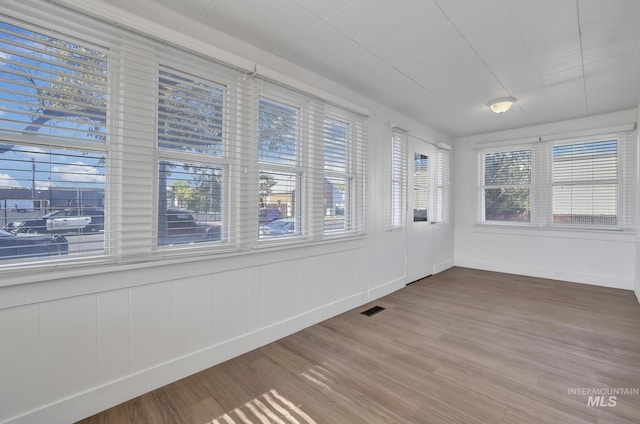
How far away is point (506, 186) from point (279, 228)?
465 cm

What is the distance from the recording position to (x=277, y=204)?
274 cm

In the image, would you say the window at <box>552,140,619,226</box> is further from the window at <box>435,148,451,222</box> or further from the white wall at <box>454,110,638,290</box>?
the window at <box>435,148,451,222</box>

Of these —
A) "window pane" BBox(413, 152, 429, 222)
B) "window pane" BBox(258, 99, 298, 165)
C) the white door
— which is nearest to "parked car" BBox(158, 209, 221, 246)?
"window pane" BBox(258, 99, 298, 165)

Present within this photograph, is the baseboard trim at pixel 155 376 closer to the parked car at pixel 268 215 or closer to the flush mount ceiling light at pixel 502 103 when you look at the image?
the parked car at pixel 268 215

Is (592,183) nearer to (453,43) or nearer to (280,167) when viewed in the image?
(453,43)

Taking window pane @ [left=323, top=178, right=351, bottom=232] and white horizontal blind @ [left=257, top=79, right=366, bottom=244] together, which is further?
window pane @ [left=323, top=178, right=351, bottom=232]

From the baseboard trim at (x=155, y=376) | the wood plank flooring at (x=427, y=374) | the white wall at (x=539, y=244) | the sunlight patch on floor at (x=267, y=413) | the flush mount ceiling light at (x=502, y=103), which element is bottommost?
the sunlight patch on floor at (x=267, y=413)

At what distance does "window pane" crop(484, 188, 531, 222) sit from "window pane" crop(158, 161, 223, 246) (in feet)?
17.0

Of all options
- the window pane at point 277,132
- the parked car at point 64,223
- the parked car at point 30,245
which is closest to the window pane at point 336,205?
the window pane at point 277,132

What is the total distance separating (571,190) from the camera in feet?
15.8

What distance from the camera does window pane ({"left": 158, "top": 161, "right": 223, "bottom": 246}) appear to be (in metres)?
2.07

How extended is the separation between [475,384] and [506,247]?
4104 mm

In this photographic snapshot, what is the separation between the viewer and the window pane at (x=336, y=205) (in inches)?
127

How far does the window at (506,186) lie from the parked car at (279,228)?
4402mm
